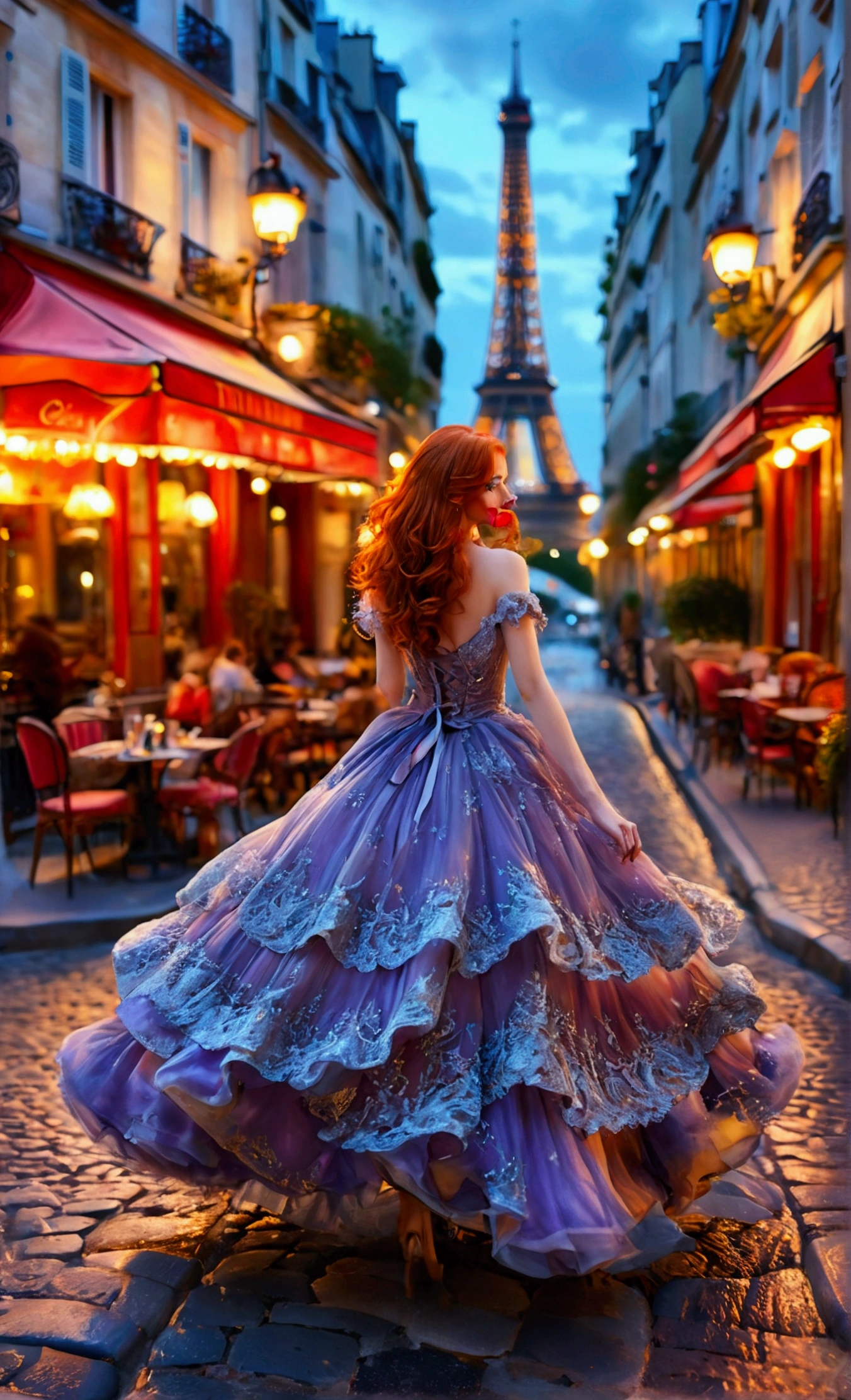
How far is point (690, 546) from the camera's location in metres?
27.8

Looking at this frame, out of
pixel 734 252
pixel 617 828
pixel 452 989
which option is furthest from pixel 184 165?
pixel 452 989

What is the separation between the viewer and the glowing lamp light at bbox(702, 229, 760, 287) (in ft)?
38.3

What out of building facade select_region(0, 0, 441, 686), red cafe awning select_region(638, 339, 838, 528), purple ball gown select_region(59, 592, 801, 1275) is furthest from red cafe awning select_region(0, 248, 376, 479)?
purple ball gown select_region(59, 592, 801, 1275)

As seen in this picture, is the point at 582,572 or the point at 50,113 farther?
the point at 582,572

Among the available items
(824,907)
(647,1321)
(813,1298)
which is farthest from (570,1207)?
(824,907)

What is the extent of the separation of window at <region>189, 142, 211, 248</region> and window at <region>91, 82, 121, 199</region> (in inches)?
69.4

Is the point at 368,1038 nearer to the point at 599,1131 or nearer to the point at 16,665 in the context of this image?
the point at 599,1131

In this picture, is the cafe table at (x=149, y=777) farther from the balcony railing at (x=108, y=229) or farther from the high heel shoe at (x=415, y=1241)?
the balcony railing at (x=108, y=229)

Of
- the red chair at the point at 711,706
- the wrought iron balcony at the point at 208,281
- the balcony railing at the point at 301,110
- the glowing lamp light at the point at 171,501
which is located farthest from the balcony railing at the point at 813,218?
the balcony railing at the point at 301,110

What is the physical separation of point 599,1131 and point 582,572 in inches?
2901

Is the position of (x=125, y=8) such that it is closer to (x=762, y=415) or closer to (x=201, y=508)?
(x=201, y=508)

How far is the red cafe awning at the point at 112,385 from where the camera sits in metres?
7.63

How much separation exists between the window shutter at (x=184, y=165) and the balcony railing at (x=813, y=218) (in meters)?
6.46

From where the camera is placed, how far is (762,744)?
9523mm
